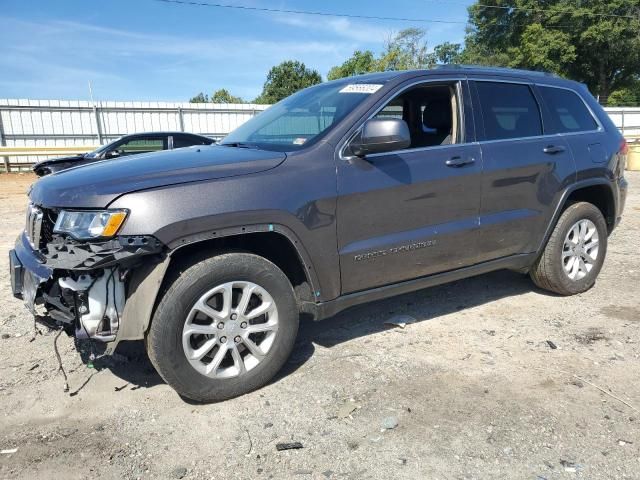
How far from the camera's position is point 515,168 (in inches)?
157

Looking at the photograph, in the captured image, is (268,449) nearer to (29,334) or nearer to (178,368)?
(178,368)

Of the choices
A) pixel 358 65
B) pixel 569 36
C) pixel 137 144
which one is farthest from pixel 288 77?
pixel 137 144

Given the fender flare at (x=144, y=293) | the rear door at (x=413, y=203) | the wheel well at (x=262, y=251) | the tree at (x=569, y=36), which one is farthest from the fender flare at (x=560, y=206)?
the tree at (x=569, y=36)

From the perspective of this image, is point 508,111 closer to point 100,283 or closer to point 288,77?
point 100,283

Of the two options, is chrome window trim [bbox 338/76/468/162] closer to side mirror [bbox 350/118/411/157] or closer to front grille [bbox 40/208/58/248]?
side mirror [bbox 350/118/411/157]

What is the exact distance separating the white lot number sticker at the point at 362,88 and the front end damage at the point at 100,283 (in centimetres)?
181

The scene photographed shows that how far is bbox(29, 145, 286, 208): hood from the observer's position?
8.86 feet

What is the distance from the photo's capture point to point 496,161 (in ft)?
12.7

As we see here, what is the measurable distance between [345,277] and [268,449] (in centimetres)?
115

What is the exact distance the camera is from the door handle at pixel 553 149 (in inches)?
165

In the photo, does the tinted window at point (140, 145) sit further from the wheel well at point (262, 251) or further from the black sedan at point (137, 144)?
the wheel well at point (262, 251)

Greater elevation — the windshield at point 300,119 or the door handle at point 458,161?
the windshield at point 300,119

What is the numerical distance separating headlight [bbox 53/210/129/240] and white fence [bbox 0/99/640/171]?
54.8 feet

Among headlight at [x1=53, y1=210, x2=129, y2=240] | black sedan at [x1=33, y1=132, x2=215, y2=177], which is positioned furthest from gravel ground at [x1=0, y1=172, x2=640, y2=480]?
black sedan at [x1=33, y1=132, x2=215, y2=177]
